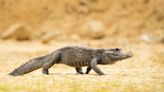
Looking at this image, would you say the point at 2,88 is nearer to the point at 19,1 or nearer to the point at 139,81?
the point at 139,81

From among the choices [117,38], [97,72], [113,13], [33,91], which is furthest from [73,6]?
[33,91]

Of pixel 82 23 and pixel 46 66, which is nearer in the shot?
pixel 46 66

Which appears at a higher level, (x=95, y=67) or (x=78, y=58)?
(x=78, y=58)

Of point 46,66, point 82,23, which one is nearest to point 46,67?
point 46,66

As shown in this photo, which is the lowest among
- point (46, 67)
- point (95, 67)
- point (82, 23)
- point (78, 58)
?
point (95, 67)

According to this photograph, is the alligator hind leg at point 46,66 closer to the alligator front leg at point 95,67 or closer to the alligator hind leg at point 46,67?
the alligator hind leg at point 46,67

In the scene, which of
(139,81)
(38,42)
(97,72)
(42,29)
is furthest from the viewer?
(42,29)

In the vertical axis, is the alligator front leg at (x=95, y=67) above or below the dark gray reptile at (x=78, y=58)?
below

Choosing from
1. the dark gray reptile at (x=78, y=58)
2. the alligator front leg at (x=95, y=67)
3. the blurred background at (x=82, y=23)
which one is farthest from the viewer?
the blurred background at (x=82, y=23)

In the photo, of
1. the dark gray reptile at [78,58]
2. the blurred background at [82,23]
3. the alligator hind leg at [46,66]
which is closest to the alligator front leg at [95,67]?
the dark gray reptile at [78,58]

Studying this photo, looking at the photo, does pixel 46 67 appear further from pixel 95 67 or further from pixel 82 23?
pixel 82 23

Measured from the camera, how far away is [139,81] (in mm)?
14180

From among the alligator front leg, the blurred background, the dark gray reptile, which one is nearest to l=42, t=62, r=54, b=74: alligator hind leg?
the dark gray reptile

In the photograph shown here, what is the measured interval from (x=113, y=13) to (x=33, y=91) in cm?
2808
